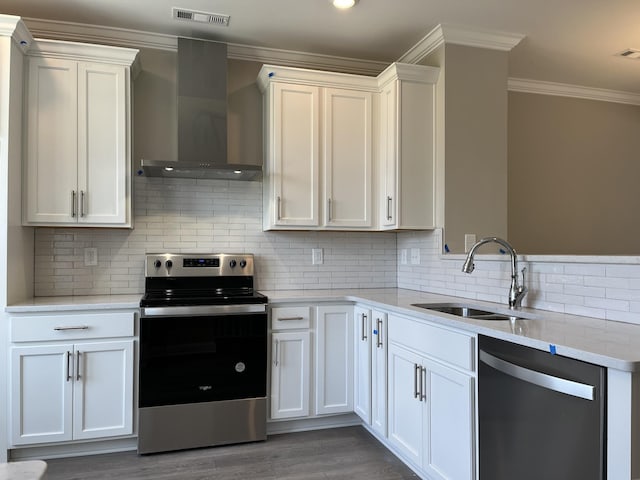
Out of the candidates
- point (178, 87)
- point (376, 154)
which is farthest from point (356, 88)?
point (178, 87)

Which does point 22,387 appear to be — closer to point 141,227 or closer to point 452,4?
point 141,227

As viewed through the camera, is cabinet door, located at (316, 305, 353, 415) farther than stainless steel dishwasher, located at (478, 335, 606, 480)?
Yes

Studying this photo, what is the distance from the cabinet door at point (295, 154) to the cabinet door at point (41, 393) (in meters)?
1.52

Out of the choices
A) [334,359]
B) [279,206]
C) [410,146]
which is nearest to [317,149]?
[279,206]

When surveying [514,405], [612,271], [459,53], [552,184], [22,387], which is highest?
[459,53]

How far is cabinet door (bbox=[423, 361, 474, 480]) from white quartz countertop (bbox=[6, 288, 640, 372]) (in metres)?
0.24

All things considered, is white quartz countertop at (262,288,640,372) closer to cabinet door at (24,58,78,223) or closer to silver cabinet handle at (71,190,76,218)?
silver cabinet handle at (71,190,76,218)

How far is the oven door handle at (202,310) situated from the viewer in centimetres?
277

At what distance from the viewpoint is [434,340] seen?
2.20 metres

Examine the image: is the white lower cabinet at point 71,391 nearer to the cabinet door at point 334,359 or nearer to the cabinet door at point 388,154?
the cabinet door at point 334,359

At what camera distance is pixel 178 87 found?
3191mm

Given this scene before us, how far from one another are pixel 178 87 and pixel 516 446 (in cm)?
280

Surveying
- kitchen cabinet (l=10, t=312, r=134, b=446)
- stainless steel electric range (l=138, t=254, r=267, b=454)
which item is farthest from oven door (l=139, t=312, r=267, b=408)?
kitchen cabinet (l=10, t=312, r=134, b=446)

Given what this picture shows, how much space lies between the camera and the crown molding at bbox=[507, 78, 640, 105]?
4168 mm
